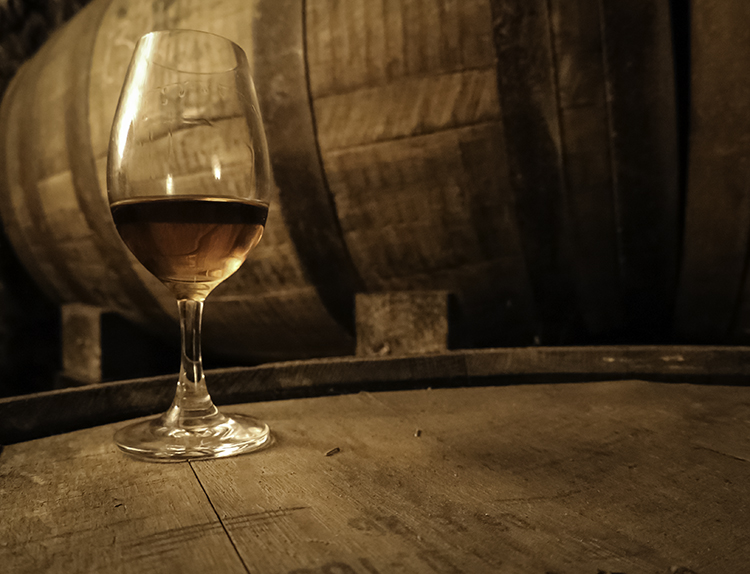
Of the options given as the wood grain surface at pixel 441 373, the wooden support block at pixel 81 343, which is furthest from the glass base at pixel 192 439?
the wooden support block at pixel 81 343

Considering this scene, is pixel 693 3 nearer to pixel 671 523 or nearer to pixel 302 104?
pixel 302 104

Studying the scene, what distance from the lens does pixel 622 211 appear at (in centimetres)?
163

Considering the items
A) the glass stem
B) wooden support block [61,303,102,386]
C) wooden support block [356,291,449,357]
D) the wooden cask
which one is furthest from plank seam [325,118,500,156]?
wooden support block [61,303,102,386]

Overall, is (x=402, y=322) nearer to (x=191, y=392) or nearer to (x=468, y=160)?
(x=468, y=160)

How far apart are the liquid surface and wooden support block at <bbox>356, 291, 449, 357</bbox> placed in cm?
102

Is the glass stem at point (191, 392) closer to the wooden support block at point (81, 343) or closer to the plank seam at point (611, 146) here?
the plank seam at point (611, 146)

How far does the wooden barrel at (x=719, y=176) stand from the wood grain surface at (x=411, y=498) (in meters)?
0.82

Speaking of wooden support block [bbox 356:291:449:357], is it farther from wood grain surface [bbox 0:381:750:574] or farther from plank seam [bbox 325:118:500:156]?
wood grain surface [bbox 0:381:750:574]

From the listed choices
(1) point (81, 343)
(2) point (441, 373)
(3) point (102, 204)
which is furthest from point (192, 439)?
(1) point (81, 343)

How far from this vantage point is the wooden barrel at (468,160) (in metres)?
1.55

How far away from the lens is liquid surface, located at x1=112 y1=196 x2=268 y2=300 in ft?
2.49

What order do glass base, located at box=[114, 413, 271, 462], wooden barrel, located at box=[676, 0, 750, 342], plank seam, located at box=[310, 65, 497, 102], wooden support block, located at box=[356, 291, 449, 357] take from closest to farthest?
glass base, located at box=[114, 413, 271, 462]
wooden barrel, located at box=[676, 0, 750, 342]
plank seam, located at box=[310, 65, 497, 102]
wooden support block, located at box=[356, 291, 449, 357]

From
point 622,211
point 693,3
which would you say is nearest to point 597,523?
point 622,211

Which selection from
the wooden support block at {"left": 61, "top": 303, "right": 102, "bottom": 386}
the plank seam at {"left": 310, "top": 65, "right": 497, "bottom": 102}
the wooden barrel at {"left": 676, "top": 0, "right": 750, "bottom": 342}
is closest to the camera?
the wooden barrel at {"left": 676, "top": 0, "right": 750, "bottom": 342}
